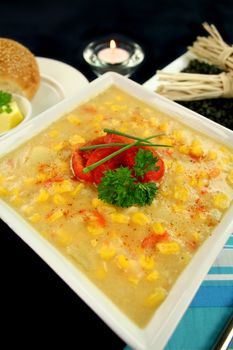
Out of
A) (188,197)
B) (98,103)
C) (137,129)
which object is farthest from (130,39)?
(188,197)

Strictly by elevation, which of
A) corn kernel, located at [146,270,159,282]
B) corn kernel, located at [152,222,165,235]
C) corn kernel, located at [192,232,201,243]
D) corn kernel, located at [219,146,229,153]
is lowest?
corn kernel, located at [146,270,159,282]

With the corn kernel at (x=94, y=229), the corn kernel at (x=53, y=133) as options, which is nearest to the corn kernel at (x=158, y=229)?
the corn kernel at (x=94, y=229)

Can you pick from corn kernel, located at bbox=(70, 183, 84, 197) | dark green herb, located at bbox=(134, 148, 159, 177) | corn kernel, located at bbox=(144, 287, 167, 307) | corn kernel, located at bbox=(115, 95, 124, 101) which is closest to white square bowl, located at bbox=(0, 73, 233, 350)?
corn kernel, located at bbox=(144, 287, 167, 307)

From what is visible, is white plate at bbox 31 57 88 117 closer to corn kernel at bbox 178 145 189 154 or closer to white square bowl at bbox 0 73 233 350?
white square bowl at bbox 0 73 233 350

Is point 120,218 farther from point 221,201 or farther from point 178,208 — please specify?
point 221,201


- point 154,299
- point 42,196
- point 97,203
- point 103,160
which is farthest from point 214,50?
point 154,299

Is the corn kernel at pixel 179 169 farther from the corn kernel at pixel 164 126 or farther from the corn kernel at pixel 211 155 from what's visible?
the corn kernel at pixel 164 126
